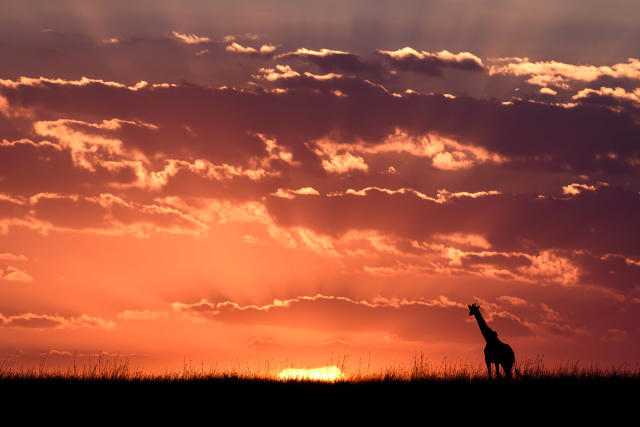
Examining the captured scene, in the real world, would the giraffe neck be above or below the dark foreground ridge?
above

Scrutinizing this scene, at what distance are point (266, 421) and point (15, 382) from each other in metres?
9.61

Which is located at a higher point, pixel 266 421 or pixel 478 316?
pixel 478 316

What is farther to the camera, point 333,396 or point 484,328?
point 484,328

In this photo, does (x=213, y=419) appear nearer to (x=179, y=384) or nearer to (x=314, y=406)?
(x=314, y=406)

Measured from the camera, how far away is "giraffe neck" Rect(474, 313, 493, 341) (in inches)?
1129

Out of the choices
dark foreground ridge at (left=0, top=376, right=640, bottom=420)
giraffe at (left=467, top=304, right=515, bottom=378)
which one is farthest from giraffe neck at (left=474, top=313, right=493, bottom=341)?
dark foreground ridge at (left=0, top=376, right=640, bottom=420)

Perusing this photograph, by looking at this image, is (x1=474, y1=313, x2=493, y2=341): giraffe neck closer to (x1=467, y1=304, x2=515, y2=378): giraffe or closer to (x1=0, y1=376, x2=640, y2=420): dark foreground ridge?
(x1=467, y1=304, x2=515, y2=378): giraffe

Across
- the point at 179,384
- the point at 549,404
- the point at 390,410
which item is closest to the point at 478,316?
the point at 549,404

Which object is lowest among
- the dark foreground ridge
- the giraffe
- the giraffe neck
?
the dark foreground ridge

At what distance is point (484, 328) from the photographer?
2900cm

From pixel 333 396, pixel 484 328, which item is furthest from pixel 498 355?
pixel 333 396

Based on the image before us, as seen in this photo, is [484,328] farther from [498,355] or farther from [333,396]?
[333,396]

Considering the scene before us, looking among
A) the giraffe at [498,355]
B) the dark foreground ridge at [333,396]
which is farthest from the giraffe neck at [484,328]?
the dark foreground ridge at [333,396]

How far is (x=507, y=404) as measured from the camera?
22.0m
